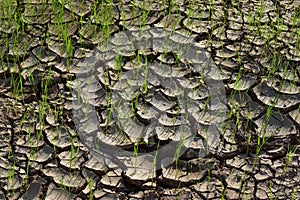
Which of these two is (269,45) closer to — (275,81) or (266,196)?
(275,81)

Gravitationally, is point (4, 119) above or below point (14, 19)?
below

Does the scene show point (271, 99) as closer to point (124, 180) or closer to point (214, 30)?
point (214, 30)

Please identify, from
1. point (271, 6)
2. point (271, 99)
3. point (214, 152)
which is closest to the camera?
point (214, 152)

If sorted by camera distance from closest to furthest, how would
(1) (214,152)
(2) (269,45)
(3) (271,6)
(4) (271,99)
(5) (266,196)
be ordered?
(5) (266,196), (1) (214,152), (4) (271,99), (2) (269,45), (3) (271,6)

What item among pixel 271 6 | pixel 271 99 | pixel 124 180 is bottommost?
pixel 124 180

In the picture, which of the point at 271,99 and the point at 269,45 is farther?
the point at 269,45

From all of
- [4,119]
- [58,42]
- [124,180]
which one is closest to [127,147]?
[124,180]
